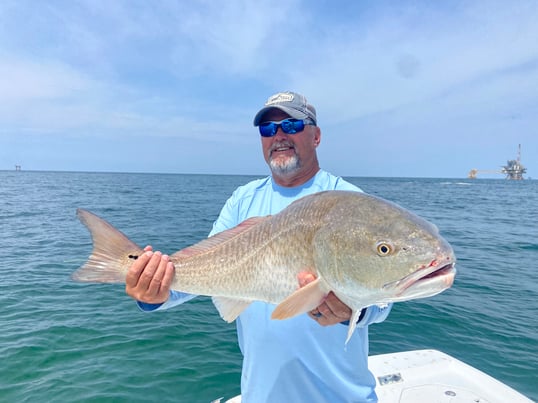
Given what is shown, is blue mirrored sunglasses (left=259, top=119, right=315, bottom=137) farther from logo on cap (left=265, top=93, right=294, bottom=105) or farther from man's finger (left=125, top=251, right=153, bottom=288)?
man's finger (left=125, top=251, right=153, bottom=288)

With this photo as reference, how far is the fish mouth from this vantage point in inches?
74.4

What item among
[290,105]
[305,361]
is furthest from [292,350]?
[290,105]

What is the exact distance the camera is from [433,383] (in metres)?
4.75

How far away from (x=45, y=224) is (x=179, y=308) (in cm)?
1627

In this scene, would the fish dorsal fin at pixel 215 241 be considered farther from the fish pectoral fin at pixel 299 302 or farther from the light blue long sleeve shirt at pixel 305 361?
→ the fish pectoral fin at pixel 299 302

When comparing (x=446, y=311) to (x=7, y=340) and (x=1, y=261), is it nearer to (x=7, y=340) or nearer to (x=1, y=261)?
(x=7, y=340)

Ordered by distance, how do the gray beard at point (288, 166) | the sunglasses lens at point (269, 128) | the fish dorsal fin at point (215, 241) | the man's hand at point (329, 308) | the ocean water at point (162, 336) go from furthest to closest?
the ocean water at point (162, 336) < the sunglasses lens at point (269, 128) < the gray beard at point (288, 166) < the fish dorsal fin at point (215, 241) < the man's hand at point (329, 308)

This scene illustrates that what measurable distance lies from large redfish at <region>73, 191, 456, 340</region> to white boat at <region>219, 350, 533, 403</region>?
2.86 metres

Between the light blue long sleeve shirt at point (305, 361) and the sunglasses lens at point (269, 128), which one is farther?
the sunglasses lens at point (269, 128)

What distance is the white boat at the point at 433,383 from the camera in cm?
437

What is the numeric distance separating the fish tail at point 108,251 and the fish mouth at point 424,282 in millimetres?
1831

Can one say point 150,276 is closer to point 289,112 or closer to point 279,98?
point 289,112

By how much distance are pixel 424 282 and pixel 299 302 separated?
683 millimetres

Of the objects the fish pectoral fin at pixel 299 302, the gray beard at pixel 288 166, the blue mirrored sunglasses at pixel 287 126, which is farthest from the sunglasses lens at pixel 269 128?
the fish pectoral fin at pixel 299 302
